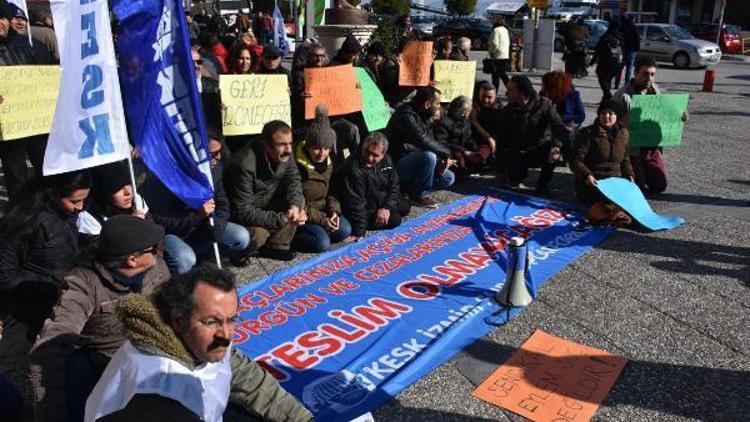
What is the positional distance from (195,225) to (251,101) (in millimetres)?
1572

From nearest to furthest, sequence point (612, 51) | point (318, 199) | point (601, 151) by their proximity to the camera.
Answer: point (318, 199)
point (601, 151)
point (612, 51)

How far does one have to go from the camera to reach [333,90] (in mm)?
6863

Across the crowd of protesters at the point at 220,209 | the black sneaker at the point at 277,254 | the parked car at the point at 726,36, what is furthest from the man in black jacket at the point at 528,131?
the parked car at the point at 726,36

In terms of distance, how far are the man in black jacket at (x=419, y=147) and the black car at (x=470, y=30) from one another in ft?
71.9

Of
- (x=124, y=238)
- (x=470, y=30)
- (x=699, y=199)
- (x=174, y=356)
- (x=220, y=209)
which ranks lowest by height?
(x=699, y=199)

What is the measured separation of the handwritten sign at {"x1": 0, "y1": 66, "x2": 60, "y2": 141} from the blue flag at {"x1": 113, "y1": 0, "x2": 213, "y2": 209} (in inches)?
48.5

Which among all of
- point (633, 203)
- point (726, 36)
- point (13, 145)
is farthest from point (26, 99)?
point (726, 36)

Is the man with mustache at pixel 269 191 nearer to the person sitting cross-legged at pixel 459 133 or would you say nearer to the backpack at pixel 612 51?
the person sitting cross-legged at pixel 459 133

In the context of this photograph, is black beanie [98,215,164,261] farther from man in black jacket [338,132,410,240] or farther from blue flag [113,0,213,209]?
man in black jacket [338,132,410,240]

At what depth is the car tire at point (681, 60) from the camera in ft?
71.9

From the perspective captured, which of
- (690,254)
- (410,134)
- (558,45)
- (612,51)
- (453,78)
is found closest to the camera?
(690,254)

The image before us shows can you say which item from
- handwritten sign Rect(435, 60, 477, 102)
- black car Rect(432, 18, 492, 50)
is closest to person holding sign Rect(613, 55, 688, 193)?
handwritten sign Rect(435, 60, 477, 102)

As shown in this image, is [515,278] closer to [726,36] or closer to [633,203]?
[633,203]

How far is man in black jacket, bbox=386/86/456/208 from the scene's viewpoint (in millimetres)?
6961
